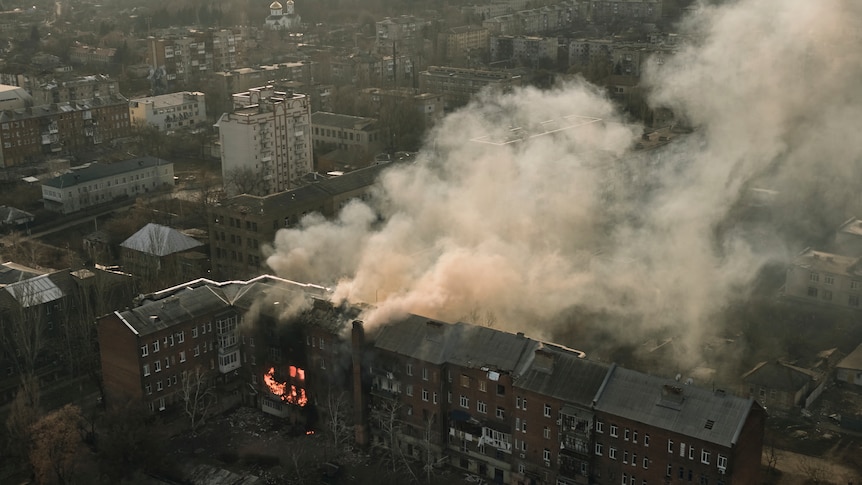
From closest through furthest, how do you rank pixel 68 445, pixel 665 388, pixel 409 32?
pixel 665 388
pixel 68 445
pixel 409 32

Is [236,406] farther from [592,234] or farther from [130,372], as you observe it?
[592,234]

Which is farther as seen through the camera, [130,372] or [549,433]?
[130,372]

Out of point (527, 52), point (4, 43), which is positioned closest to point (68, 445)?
point (527, 52)

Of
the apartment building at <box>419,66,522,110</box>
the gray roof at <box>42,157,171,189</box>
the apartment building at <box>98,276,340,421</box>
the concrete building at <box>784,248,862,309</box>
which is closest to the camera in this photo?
the apartment building at <box>98,276,340,421</box>

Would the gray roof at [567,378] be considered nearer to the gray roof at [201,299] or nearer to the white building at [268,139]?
the gray roof at [201,299]

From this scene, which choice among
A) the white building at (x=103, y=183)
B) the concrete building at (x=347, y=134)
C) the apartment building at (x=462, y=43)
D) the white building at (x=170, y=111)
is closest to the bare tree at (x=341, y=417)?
the white building at (x=103, y=183)

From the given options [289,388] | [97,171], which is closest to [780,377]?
[289,388]

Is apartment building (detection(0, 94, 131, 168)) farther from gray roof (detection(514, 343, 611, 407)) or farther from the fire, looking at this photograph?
gray roof (detection(514, 343, 611, 407))

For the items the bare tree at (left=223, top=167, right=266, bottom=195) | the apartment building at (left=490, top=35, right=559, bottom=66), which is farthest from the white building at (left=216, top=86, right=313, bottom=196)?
the apartment building at (left=490, top=35, right=559, bottom=66)
